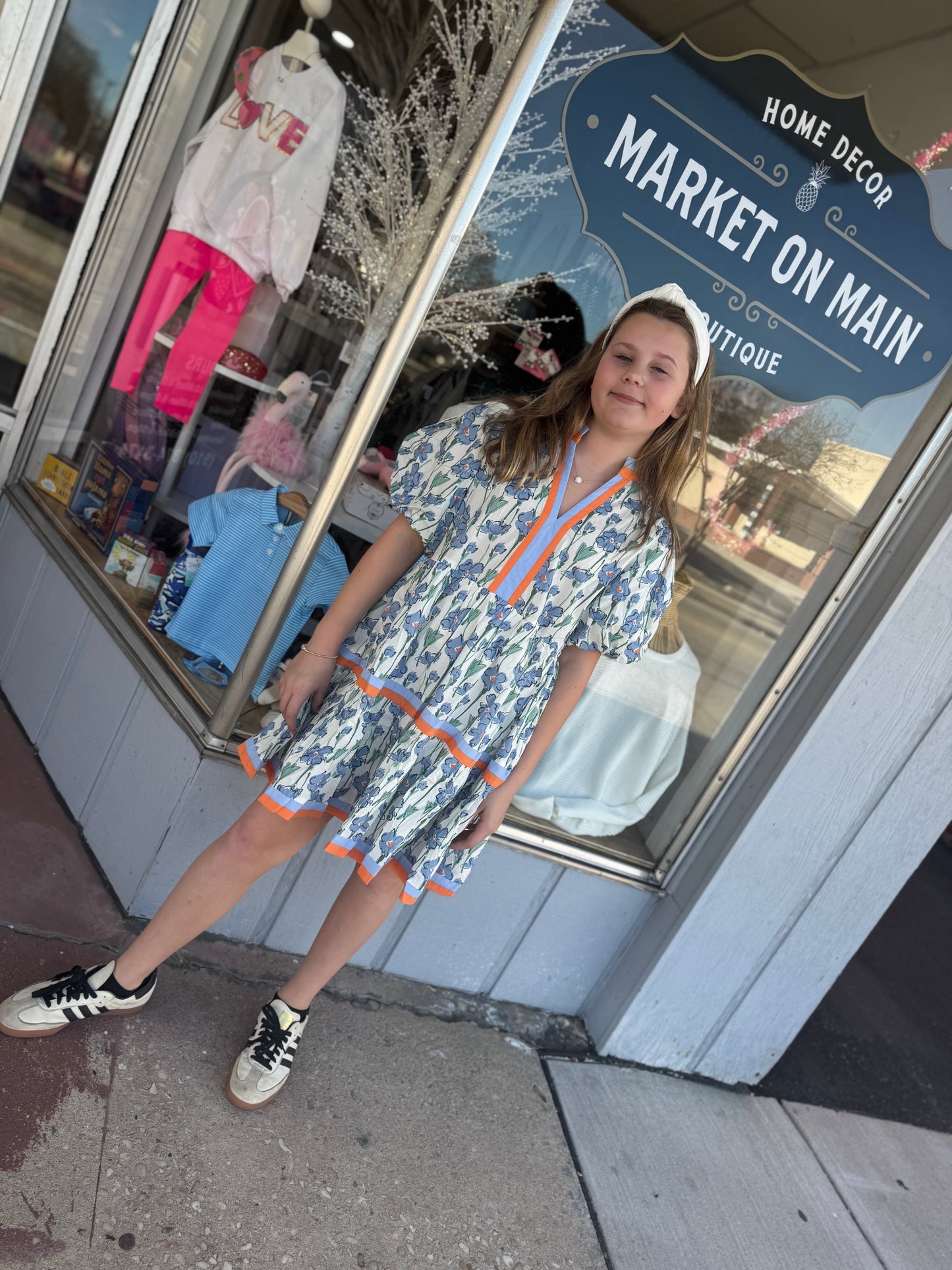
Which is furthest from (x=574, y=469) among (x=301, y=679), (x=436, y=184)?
(x=436, y=184)

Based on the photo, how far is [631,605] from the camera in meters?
1.79

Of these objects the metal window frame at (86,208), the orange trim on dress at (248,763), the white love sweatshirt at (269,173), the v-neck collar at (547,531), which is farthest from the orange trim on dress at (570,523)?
the metal window frame at (86,208)

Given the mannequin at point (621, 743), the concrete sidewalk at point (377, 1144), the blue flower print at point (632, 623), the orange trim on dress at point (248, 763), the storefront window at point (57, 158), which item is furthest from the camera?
the storefront window at point (57, 158)

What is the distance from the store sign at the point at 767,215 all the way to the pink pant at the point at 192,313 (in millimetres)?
1187

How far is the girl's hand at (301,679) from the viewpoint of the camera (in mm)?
1832

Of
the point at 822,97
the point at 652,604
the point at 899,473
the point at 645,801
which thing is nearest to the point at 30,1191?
the point at 652,604

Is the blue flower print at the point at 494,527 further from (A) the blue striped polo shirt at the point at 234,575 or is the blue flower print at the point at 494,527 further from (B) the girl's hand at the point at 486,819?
(A) the blue striped polo shirt at the point at 234,575

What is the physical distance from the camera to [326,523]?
204 cm

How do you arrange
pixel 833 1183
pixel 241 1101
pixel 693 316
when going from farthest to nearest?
pixel 833 1183 → pixel 241 1101 → pixel 693 316

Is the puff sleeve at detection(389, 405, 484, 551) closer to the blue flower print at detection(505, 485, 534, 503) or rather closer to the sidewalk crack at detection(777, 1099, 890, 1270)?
the blue flower print at detection(505, 485, 534, 503)

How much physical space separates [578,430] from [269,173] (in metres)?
1.72

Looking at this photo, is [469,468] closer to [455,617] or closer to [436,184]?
[455,617]

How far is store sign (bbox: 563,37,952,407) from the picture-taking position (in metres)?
2.37

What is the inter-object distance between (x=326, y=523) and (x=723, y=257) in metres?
1.33
